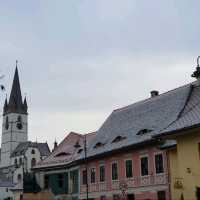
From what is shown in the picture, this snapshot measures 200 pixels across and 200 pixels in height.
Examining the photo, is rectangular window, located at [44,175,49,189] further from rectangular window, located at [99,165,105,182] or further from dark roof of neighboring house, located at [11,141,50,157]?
dark roof of neighboring house, located at [11,141,50,157]

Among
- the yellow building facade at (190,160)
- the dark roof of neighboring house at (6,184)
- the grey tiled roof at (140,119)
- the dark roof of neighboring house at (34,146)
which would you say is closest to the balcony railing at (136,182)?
the grey tiled roof at (140,119)

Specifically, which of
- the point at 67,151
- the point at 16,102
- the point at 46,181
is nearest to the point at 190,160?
the point at 67,151

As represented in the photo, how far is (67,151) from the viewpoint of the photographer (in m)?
55.2

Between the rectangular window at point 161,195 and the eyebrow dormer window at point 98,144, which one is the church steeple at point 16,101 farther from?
the rectangular window at point 161,195

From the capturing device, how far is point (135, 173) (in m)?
39.5

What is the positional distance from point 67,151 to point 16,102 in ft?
338

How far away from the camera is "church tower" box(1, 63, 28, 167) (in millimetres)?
152625

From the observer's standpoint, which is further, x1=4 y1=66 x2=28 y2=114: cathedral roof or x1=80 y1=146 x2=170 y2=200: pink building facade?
x1=4 y1=66 x2=28 y2=114: cathedral roof

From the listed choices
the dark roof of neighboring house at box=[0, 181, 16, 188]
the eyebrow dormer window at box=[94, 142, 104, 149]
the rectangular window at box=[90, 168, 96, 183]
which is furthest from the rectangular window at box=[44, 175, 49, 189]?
the dark roof of neighboring house at box=[0, 181, 16, 188]

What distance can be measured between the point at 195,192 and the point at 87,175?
27.7m

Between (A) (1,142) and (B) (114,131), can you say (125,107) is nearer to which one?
(B) (114,131)

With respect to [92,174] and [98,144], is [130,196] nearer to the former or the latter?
[92,174]

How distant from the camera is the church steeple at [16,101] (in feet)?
502

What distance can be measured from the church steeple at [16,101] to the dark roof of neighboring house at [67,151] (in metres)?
96.1
